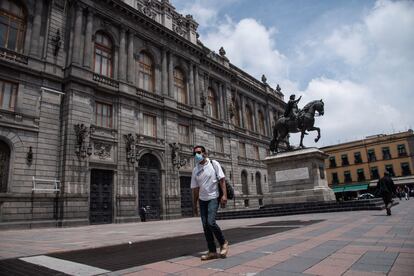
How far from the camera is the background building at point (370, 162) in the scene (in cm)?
5012

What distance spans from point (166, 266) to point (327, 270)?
219cm

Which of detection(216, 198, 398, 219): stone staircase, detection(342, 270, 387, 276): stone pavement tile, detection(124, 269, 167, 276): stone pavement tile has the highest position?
detection(216, 198, 398, 219): stone staircase

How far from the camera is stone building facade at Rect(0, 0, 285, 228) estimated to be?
17266mm

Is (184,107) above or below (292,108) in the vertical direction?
above

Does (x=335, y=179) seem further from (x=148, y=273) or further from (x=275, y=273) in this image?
(x=148, y=273)

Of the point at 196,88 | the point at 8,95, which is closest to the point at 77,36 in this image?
the point at 8,95

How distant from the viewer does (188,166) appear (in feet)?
89.3

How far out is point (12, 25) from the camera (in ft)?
61.0

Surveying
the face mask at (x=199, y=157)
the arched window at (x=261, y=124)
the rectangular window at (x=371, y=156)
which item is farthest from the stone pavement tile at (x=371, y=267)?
the rectangular window at (x=371, y=156)

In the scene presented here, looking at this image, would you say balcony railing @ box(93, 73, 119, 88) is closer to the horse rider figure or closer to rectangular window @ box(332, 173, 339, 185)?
the horse rider figure

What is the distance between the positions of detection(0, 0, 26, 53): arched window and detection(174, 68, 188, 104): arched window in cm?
1369

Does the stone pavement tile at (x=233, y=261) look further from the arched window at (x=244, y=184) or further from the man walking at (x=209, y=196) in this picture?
the arched window at (x=244, y=184)

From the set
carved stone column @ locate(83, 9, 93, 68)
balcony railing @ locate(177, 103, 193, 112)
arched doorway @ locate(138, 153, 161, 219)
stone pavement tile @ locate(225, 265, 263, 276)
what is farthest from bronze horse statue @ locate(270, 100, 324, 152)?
stone pavement tile @ locate(225, 265, 263, 276)

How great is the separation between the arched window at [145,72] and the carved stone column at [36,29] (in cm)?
815
